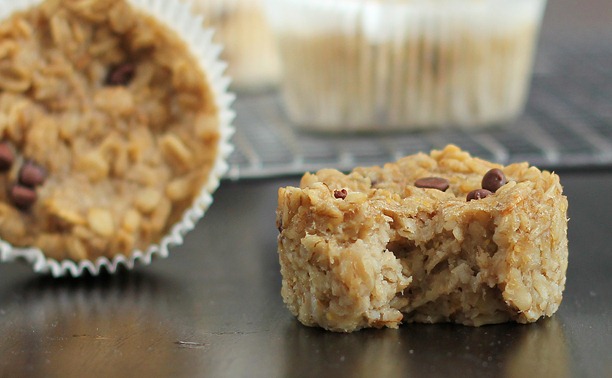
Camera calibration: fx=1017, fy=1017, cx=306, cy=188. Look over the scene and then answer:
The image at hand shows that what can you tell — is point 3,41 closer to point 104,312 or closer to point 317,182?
point 104,312

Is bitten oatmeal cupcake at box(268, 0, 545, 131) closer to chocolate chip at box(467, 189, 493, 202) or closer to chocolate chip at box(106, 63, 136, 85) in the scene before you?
chocolate chip at box(106, 63, 136, 85)

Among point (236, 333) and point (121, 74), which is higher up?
point (121, 74)

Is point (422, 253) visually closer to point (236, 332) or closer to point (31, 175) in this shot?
point (236, 332)

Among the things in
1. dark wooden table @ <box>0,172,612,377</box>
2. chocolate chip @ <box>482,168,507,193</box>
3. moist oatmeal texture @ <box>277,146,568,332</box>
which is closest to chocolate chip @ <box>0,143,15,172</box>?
dark wooden table @ <box>0,172,612,377</box>

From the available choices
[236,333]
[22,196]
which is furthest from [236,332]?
[22,196]

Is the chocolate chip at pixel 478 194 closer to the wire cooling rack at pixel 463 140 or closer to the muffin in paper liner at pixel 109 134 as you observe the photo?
the muffin in paper liner at pixel 109 134
